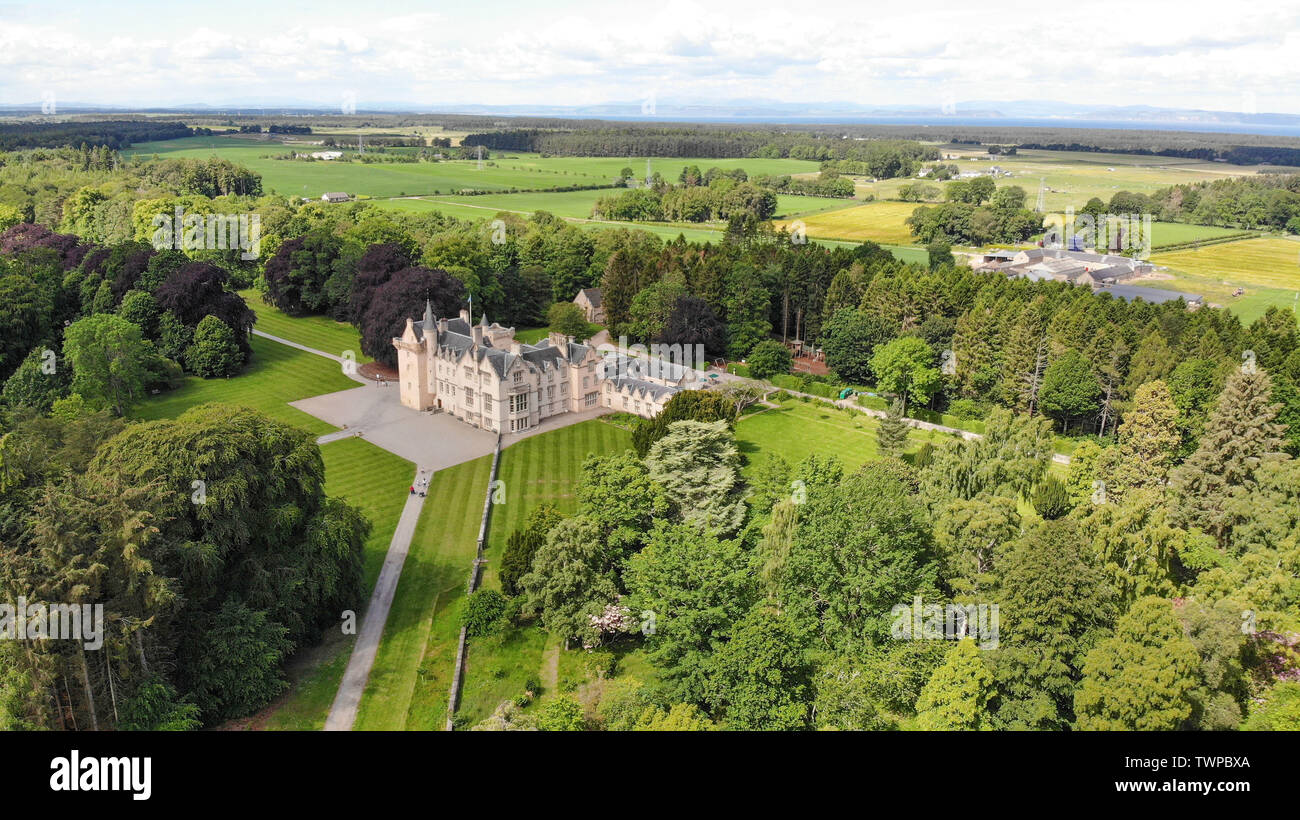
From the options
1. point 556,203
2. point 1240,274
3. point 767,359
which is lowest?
point 767,359

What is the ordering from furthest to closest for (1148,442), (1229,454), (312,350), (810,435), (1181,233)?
(1181,233)
(312,350)
(810,435)
(1148,442)
(1229,454)

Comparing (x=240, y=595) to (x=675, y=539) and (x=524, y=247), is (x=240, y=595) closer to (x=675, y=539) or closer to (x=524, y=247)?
(x=675, y=539)

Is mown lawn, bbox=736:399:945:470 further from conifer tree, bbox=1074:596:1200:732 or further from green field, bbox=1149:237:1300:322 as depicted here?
green field, bbox=1149:237:1300:322

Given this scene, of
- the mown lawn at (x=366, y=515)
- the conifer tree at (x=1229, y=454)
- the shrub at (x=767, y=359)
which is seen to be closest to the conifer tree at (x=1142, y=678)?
the conifer tree at (x=1229, y=454)

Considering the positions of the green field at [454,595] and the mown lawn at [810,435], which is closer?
the green field at [454,595]

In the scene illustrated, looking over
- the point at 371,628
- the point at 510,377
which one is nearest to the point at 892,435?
the point at 510,377

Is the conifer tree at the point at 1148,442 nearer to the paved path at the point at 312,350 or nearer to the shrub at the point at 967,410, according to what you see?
the shrub at the point at 967,410

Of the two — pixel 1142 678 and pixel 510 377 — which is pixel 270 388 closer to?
pixel 510 377
